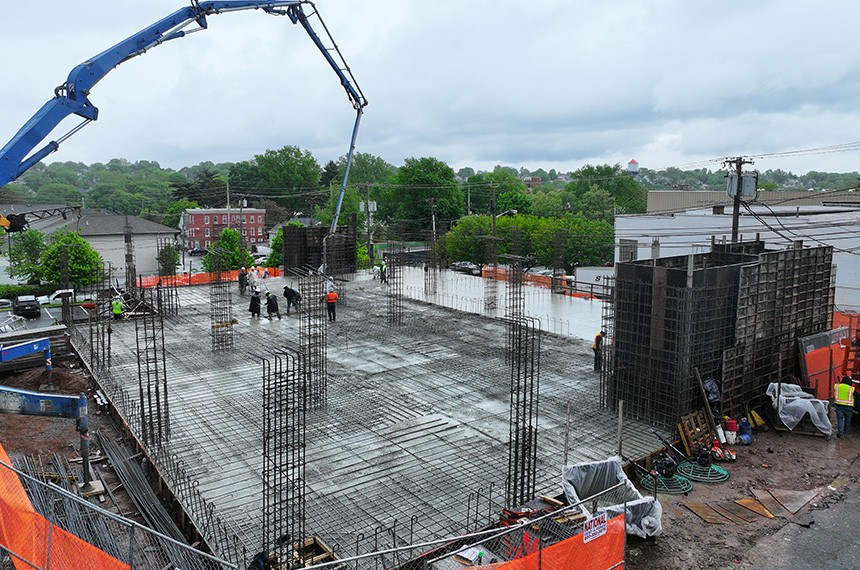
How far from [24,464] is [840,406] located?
1669 cm

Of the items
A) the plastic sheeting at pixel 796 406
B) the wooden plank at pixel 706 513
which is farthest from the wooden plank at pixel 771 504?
the plastic sheeting at pixel 796 406

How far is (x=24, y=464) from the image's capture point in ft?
37.2

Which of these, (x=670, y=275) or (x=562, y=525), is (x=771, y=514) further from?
(x=670, y=275)

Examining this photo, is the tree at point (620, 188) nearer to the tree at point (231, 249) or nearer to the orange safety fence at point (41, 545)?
the tree at point (231, 249)

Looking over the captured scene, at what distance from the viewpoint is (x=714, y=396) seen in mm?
12359

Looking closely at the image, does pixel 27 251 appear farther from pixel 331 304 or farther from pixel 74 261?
pixel 331 304

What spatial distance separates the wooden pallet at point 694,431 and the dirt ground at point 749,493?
0.60 metres

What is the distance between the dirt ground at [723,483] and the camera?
28.0 feet

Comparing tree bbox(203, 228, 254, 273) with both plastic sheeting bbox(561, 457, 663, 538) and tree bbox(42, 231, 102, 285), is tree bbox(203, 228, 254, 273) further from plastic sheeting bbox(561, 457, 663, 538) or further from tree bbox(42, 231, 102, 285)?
plastic sheeting bbox(561, 457, 663, 538)

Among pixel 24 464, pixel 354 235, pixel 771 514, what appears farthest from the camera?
pixel 354 235

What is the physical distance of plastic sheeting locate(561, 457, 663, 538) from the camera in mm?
8648

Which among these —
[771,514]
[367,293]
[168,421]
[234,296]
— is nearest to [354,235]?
[367,293]

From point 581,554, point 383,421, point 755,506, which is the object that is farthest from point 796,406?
point 383,421

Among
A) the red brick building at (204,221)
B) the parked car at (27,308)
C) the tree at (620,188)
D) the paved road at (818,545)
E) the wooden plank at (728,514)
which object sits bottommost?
the paved road at (818,545)
